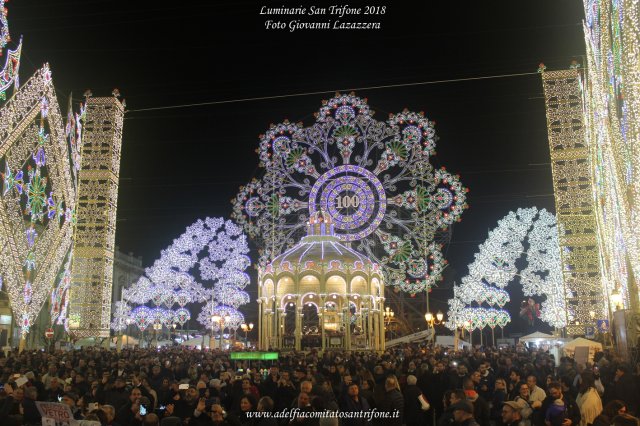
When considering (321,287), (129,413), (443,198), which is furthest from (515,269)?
(129,413)

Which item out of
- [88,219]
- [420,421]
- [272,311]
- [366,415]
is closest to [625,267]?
[420,421]

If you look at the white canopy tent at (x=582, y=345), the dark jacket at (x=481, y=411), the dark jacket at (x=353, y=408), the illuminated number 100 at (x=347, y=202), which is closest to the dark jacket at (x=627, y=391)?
the dark jacket at (x=481, y=411)

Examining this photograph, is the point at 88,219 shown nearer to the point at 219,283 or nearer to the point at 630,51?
the point at 219,283

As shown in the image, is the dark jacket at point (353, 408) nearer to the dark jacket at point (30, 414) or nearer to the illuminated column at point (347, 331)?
the dark jacket at point (30, 414)

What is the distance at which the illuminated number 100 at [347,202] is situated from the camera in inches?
1547

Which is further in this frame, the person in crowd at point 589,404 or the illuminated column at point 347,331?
the illuminated column at point 347,331

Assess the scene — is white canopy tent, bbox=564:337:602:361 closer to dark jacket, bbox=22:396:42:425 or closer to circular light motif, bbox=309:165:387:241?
circular light motif, bbox=309:165:387:241

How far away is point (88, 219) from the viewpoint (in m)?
33.9

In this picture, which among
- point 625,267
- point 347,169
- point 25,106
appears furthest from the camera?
point 347,169

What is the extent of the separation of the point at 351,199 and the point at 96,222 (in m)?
15.3

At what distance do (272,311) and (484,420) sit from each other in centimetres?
3042

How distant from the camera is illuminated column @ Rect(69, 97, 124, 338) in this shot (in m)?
33.2

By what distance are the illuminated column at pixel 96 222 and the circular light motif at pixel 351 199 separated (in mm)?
12341

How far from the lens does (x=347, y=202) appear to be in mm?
39406
